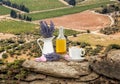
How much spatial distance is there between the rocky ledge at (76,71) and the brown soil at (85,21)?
215 ft

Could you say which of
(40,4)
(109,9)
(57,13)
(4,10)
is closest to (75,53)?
(109,9)

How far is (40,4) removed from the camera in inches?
5566

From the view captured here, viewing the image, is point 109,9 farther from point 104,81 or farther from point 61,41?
point 104,81

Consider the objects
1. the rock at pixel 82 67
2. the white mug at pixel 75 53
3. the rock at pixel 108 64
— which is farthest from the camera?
the white mug at pixel 75 53

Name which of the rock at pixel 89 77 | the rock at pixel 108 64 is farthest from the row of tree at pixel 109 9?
the rock at pixel 108 64

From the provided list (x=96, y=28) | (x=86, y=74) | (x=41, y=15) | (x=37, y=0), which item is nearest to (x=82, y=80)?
(x=86, y=74)

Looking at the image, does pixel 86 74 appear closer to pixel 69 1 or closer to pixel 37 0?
pixel 69 1

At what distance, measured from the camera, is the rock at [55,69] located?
20484 millimetres

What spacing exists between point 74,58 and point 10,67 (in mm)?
4227

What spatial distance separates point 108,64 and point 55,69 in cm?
312

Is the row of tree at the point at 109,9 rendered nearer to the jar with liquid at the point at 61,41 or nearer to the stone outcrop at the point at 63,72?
the jar with liquid at the point at 61,41

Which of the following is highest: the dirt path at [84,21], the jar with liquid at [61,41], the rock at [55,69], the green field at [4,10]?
the jar with liquid at [61,41]

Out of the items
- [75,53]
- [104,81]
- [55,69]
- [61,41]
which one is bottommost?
[104,81]

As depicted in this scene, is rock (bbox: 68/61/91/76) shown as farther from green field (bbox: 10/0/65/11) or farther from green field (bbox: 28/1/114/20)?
green field (bbox: 10/0/65/11)
